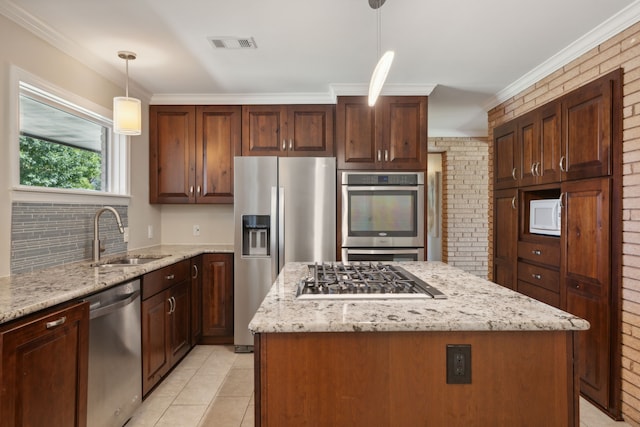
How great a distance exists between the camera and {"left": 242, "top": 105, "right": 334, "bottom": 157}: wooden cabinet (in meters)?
3.67

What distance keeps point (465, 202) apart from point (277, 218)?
351cm

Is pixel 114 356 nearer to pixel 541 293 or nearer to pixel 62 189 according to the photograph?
pixel 62 189

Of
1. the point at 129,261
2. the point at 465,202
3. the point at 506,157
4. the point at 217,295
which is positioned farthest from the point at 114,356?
the point at 465,202

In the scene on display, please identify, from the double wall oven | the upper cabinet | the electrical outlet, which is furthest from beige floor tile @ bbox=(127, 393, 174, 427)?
the upper cabinet

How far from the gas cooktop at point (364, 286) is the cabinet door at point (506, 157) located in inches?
80.8

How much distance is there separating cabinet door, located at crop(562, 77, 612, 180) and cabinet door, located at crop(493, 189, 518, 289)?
0.78 metres

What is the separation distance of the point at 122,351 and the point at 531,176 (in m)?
3.20

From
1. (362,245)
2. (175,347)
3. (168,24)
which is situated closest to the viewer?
(168,24)

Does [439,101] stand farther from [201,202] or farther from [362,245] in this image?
[201,202]

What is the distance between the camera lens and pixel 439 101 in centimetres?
400

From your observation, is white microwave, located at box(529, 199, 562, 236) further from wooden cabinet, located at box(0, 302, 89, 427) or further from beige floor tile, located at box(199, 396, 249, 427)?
wooden cabinet, located at box(0, 302, 89, 427)

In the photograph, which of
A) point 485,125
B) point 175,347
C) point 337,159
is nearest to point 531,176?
point 337,159

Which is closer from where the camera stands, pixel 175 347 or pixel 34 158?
pixel 34 158

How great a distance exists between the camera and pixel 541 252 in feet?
9.77
